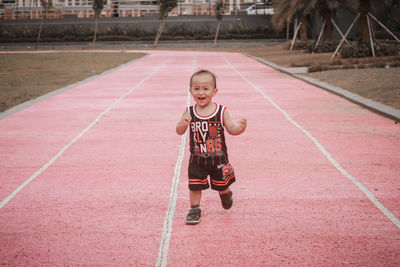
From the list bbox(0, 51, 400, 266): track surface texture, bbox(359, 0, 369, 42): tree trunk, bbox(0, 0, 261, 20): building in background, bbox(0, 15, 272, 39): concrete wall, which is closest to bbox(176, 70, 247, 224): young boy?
bbox(0, 51, 400, 266): track surface texture

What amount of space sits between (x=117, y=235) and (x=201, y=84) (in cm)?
151

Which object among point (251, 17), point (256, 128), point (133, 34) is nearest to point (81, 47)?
point (133, 34)

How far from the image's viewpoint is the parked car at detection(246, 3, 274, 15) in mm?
69375

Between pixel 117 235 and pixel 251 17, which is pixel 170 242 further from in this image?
pixel 251 17

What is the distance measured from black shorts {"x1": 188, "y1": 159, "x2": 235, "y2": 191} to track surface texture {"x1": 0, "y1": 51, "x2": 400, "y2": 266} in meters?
0.37

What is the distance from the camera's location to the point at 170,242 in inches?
186

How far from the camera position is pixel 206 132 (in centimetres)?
497

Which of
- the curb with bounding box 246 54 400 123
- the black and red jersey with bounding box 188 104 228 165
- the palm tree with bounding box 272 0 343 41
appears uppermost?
the palm tree with bounding box 272 0 343 41

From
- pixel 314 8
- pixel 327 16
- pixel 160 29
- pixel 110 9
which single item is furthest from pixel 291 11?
pixel 110 9

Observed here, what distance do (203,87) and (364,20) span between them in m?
24.6

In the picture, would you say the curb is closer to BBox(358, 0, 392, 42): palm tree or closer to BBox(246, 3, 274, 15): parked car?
BBox(358, 0, 392, 42): palm tree

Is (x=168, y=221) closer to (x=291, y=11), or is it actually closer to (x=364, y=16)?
(x=364, y=16)

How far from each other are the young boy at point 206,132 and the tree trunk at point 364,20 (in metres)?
24.4

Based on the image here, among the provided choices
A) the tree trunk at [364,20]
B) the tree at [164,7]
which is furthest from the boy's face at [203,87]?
the tree at [164,7]
